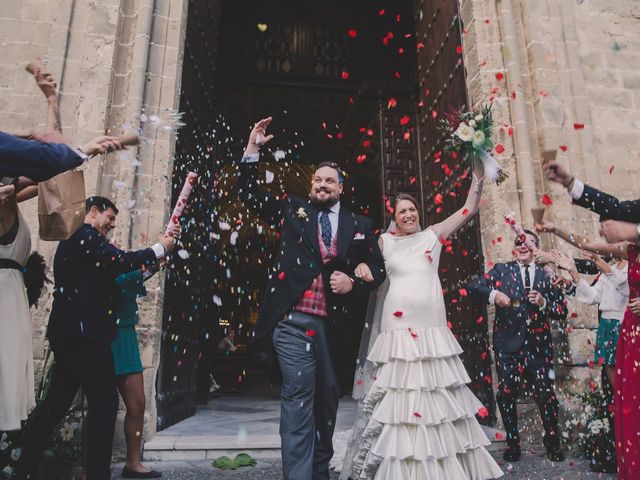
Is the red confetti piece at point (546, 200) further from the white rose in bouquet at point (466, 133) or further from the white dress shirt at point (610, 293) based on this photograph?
the white rose in bouquet at point (466, 133)

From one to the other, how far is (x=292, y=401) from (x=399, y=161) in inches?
214

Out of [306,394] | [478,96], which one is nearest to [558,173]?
→ [306,394]

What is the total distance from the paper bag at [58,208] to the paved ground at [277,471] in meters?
2.10

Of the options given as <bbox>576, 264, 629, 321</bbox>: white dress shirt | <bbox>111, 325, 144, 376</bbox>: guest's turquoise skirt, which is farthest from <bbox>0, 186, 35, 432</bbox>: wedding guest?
<bbox>576, 264, 629, 321</bbox>: white dress shirt

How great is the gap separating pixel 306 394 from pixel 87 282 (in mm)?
1554

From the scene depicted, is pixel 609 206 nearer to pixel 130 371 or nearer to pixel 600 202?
pixel 600 202

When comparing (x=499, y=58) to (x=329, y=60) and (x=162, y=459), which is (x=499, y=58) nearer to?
(x=329, y=60)

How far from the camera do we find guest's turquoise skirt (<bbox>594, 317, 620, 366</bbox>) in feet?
13.1

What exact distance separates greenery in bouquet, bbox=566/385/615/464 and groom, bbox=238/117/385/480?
231 centimetres

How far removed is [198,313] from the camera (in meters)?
6.17

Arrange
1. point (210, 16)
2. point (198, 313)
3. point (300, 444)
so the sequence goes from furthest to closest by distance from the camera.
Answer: point (210, 16) → point (198, 313) → point (300, 444)

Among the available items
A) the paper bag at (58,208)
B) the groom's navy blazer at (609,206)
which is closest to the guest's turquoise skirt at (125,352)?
the paper bag at (58,208)

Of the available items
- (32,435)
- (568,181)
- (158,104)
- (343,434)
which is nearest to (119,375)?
(32,435)

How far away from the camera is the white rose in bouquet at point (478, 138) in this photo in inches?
138
